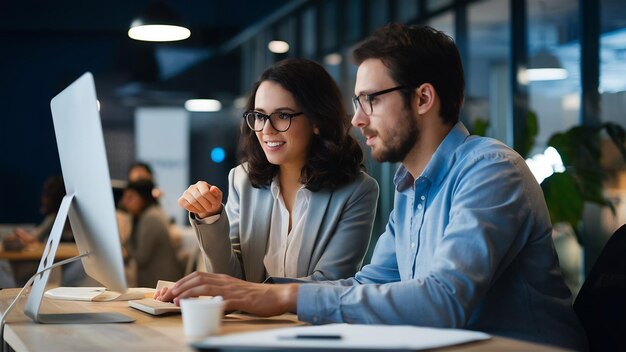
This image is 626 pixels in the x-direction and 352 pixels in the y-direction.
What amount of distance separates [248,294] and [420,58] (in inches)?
30.4

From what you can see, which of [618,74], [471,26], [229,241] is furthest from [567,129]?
[229,241]

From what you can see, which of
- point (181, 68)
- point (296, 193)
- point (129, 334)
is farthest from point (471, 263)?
point (181, 68)

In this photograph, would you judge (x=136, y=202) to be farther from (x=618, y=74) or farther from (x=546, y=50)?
(x=618, y=74)

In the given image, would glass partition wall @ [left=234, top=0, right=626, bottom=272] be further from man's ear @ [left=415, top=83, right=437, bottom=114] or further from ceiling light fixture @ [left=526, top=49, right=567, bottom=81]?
man's ear @ [left=415, top=83, right=437, bottom=114]

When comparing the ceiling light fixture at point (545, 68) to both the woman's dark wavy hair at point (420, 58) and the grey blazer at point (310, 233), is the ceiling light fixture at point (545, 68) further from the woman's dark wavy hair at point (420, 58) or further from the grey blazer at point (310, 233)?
the woman's dark wavy hair at point (420, 58)

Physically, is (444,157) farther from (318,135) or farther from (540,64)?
(540,64)

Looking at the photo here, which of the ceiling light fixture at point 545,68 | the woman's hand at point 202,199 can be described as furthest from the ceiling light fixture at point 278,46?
the woman's hand at point 202,199

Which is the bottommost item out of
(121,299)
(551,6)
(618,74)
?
(121,299)

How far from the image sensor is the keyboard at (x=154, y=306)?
2064 mm

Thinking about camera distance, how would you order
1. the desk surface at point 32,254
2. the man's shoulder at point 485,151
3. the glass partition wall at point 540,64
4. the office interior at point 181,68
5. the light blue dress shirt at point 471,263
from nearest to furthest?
1. the light blue dress shirt at point 471,263
2. the man's shoulder at point 485,151
3. the glass partition wall at point 540,64
4. the desk surface at point 32,254
5. the office interior at point 181,68

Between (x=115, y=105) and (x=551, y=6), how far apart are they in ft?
30.7

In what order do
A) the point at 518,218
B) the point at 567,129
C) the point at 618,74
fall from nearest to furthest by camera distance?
the point at 518,218, the point at 618,74, the point at 567,129

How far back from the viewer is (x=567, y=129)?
5.11m

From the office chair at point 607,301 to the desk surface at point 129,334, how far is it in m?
0.47
